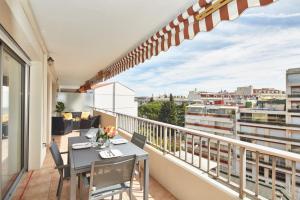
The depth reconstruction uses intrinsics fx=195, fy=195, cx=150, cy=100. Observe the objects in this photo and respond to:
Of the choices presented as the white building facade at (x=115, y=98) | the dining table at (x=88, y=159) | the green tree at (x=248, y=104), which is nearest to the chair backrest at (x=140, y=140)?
the dining table at (x=88, y=159)

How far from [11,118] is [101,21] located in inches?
71.7

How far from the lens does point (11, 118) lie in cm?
271

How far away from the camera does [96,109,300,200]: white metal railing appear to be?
1.47m

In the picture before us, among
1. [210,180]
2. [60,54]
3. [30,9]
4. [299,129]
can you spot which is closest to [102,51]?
[60,54]

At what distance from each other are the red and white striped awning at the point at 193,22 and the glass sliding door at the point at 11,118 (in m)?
1.83

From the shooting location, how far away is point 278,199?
1583mm

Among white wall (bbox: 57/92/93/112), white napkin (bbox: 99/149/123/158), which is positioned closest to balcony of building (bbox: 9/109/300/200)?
white napkin (bbox: 99/149/123/158)

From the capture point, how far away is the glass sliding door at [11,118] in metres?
2.33

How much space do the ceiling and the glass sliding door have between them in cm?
66

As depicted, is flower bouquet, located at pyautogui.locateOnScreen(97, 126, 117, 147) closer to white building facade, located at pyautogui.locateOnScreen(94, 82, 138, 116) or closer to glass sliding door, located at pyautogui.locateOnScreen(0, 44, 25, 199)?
glass sliding door, located at pyautogui.locateOnScreen(0, 44, 25, 199)

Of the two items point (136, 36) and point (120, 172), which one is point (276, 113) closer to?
point (120, 172)

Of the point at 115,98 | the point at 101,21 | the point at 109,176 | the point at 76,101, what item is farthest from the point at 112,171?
the point at 115,98

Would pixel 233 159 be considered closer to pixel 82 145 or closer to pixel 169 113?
pixel 82 145

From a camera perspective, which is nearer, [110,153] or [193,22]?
[193,22]
